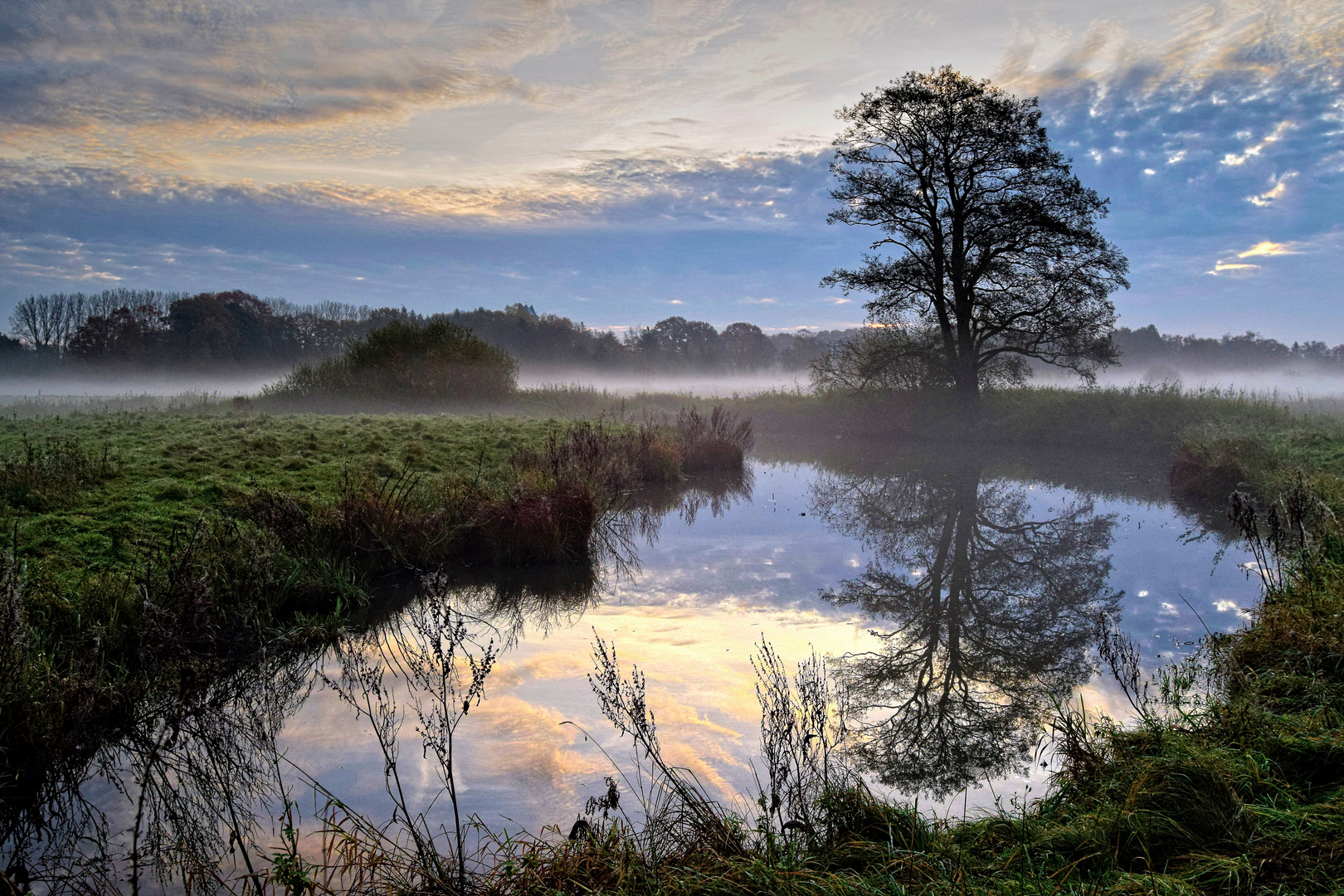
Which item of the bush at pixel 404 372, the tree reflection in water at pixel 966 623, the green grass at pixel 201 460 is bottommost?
the tree reflection in water at pixel 966 623

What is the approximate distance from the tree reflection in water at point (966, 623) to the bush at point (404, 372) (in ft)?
72.1

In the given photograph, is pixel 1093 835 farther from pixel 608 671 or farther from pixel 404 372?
pixel 404 372

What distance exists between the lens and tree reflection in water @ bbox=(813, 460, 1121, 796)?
4574mm

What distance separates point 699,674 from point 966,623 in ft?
9.98

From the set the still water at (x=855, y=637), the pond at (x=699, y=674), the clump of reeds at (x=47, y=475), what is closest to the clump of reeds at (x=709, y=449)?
the still water at (x=855, y=637)

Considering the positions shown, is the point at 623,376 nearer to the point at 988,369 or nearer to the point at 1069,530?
the point at 988,369

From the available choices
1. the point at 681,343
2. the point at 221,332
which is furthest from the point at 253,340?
the point at 681,343

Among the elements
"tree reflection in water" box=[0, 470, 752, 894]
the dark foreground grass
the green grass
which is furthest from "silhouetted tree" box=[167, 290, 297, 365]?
the dark foreground grass

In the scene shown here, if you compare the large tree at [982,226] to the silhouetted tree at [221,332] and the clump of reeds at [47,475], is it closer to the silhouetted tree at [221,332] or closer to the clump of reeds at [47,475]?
the clump of reeds at [47,475]

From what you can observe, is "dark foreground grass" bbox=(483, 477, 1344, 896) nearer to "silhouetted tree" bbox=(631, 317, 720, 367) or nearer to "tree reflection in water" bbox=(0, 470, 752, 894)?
"tree reflection in water" bbox=(0, 470, 752, 894)

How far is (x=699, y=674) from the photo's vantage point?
577 cm

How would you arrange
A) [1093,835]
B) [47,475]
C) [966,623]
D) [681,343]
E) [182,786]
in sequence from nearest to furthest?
[1093,835] < [182,786] < [966,623] < [47,475] < [681,343]

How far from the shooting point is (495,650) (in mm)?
6359

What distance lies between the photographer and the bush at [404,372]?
104 ft
